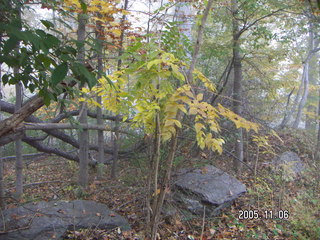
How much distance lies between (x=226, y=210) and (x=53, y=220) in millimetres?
3125

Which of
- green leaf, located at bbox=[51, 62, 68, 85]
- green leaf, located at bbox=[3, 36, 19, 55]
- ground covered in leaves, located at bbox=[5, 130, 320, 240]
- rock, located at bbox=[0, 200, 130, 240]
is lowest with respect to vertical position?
ground covered in leaves, located at bbox=[5, 130, 320, 240]

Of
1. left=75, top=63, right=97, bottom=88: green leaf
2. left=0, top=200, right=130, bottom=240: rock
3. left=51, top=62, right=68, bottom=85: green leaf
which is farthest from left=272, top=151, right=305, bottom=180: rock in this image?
left=51, top=62, right=68, bottom=85: green leaf

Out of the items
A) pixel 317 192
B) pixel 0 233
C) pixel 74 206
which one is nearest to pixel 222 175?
pixel 317 192

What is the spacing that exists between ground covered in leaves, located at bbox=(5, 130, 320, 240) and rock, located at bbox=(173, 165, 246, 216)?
20 centimetres

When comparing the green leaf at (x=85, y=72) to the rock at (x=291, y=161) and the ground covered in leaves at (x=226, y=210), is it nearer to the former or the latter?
the ground covered in leaves at (x=226, y=210)

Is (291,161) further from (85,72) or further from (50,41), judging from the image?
(50,41)

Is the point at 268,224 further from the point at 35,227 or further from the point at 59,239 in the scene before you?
the point at 35,227

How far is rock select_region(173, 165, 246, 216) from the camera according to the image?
4.50 meters

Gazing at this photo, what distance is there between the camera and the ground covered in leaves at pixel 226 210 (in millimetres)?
4020

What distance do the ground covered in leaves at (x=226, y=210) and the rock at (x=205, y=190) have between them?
0.20 meters

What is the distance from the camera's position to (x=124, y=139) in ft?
20.8

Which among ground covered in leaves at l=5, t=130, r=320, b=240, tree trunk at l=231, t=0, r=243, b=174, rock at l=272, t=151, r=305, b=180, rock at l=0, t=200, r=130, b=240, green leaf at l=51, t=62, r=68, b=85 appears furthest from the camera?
rock at l=272, t=151, r=305, b=180

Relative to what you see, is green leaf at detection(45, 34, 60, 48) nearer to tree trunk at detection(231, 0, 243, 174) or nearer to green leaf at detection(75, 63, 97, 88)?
green leaf at detection(75, 63, 97, 88)

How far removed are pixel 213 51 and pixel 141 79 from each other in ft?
14.8
